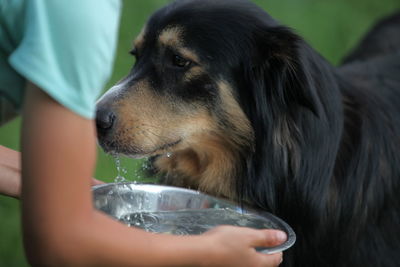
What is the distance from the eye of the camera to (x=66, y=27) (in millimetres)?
1221

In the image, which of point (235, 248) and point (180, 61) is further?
point (180, 61)

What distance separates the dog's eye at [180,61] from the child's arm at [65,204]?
928mm

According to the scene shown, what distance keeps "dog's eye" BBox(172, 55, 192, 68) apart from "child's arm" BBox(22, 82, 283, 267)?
928 millimetres

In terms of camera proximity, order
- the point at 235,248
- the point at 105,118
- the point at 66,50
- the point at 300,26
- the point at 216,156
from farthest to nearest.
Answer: the point at 300,26 → the point at 216,156 → the point at 105,118 → the point at 235,248 → the point at 66,50

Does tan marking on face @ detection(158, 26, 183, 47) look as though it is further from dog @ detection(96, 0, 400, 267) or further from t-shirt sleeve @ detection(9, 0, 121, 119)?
t-shirt sleeve @ detection(9, 0, 121, 119)

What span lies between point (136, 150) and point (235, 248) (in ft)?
2.39

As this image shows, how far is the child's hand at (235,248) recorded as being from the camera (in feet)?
5.15

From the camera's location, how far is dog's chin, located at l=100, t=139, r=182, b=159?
87.0 inches

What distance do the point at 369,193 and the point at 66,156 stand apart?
4.78 feet

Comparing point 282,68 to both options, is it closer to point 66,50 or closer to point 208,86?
point 208,86

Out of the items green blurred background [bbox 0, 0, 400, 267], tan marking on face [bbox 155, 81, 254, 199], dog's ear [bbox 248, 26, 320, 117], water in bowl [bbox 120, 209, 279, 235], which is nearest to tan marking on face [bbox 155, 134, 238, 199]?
tan marking on face [bbox 155, 81, 254, 199]

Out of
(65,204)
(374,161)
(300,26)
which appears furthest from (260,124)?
(300,26)

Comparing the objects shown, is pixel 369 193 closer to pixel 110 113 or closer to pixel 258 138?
pixel 258 138

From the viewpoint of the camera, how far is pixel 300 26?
545cm
